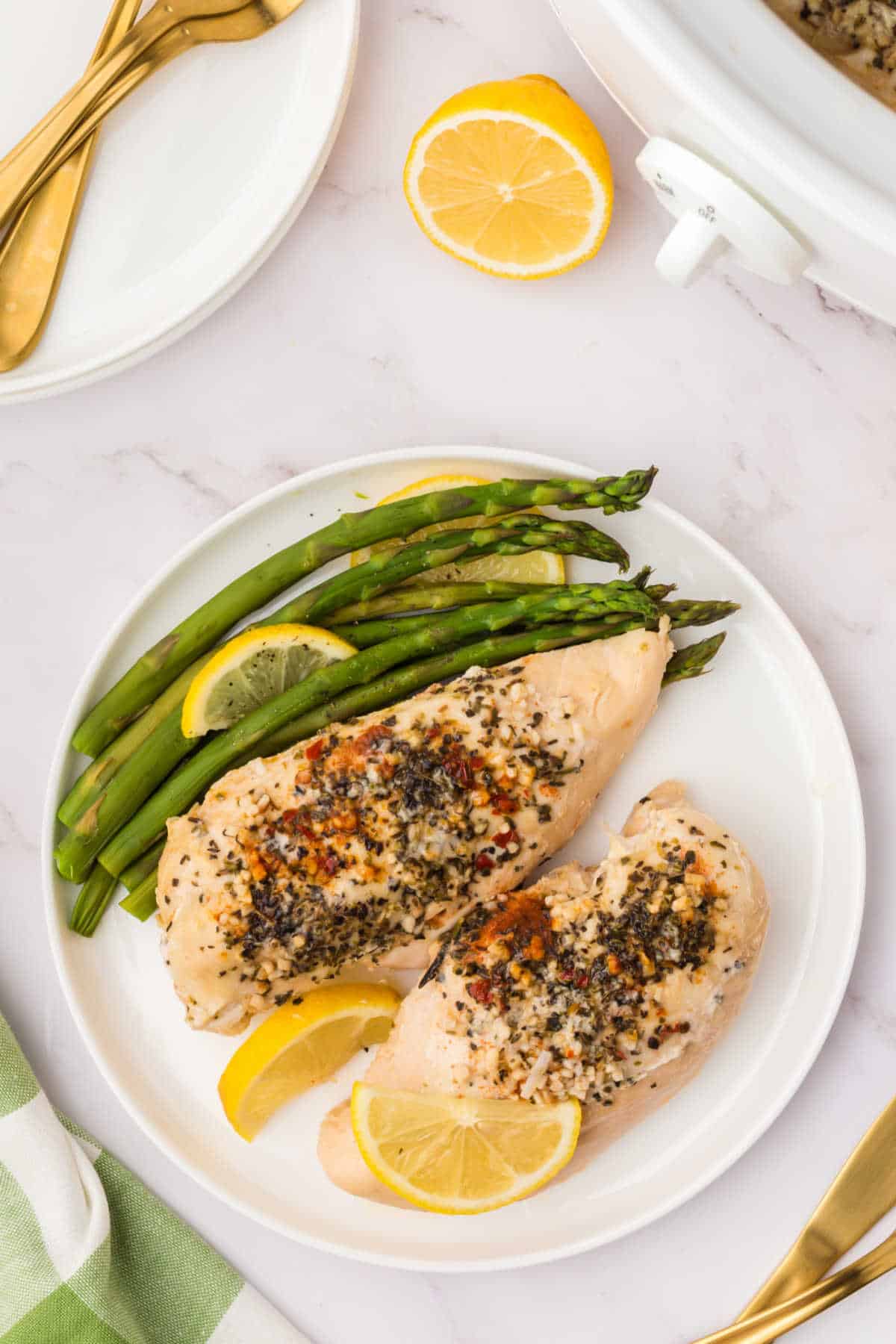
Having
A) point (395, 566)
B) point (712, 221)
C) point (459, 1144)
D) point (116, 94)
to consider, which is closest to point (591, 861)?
point (459, 1144)

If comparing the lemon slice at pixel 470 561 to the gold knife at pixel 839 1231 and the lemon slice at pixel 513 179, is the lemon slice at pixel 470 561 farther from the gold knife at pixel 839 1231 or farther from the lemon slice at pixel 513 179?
the gold knife at pixel 839 1231

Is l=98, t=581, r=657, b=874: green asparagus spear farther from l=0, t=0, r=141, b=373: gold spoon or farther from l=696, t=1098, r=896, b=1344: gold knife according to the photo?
l=696, t=1098, r=896, b=1344: gold knife

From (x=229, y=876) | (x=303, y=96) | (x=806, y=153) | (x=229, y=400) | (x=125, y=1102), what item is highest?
(x=806, y=153)

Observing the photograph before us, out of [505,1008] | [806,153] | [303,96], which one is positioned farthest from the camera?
[303,96]

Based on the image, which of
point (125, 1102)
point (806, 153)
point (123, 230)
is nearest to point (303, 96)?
point (123, 230)

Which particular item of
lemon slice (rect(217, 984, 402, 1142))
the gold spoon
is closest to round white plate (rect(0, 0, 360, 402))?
the gold spoon

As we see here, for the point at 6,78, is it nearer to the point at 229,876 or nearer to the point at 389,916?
the point at 229,876

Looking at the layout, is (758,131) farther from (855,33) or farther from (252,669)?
(252,669)

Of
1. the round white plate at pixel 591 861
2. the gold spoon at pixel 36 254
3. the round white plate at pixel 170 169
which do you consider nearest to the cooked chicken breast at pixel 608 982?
the round white plate at pixel 591 861
